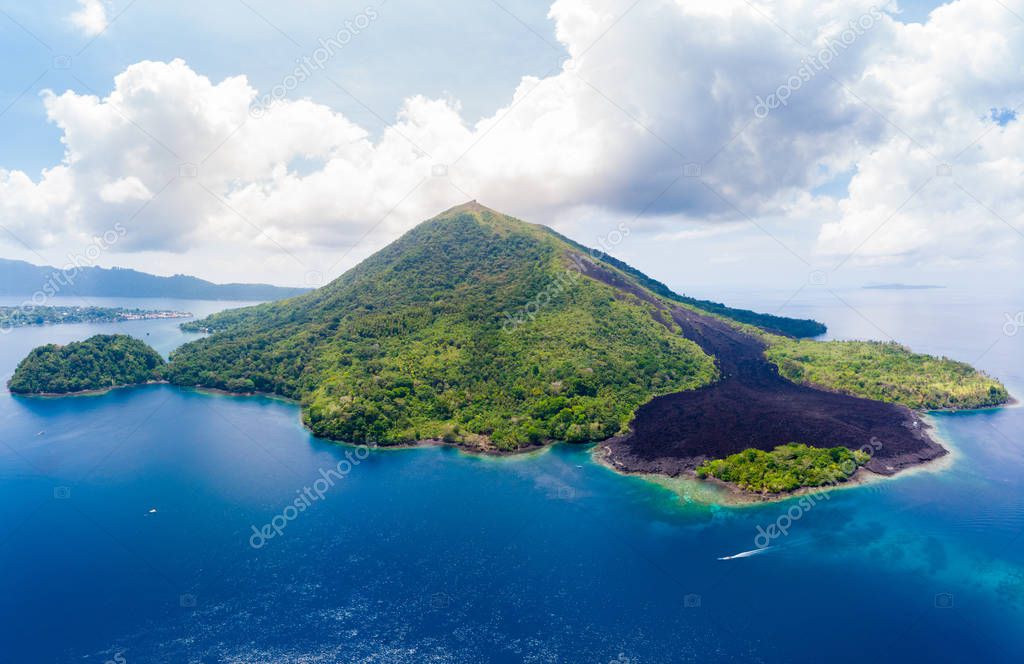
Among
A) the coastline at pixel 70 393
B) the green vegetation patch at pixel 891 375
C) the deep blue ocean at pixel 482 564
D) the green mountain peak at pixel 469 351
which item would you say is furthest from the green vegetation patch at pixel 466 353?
the green vegetation patch at pixel 891 375

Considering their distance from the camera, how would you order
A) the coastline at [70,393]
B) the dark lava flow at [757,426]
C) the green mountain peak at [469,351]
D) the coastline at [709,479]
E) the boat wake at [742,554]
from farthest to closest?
the coastline at [70,393], the green mountain peak at [469,351], the dark lava flow at [757,426], the coastline at [709,479], the boat wake at [742,554]

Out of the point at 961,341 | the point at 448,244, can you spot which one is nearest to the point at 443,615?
the point at 448,244

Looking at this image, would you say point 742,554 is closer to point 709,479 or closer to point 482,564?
point 709,479

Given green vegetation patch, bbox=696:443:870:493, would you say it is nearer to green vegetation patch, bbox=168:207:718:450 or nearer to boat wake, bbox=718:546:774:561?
boat wake, bbox=718:546:774:561

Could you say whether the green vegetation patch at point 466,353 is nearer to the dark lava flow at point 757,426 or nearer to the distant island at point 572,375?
the distant island at point 572,375

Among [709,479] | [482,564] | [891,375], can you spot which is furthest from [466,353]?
[891,375]

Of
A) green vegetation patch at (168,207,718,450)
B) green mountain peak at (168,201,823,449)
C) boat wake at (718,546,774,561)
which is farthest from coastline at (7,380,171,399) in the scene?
boat wake at (718,546,774,561)

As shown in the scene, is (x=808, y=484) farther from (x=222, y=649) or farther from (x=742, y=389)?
(x=222, y=649)
